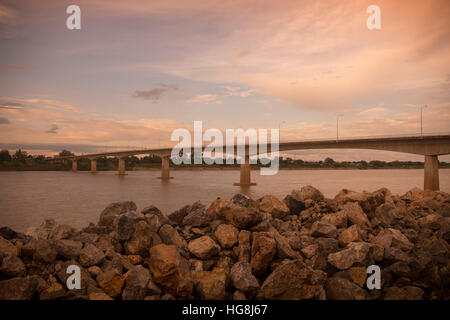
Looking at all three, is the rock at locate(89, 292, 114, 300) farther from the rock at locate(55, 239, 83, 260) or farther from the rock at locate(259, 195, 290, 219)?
the rock at locate(259, 195, 290, 219)

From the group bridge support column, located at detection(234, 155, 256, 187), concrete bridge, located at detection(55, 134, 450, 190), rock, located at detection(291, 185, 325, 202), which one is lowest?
bridge support column, located at detection(234, 155, 256, 187)

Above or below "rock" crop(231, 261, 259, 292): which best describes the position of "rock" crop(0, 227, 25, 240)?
above

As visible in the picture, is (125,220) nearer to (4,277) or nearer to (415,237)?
(4,277)

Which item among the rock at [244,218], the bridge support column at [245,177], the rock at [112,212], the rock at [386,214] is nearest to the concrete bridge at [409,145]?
the bridge support column at [245,177]

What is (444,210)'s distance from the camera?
1198cm

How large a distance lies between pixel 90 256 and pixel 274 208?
6045mm

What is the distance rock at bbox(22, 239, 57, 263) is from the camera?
6.00 meters

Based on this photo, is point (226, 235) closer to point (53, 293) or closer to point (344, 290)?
Answer: point (344, 290)

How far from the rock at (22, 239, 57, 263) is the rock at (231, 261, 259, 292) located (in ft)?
12.5

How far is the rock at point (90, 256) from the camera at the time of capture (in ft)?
20.8

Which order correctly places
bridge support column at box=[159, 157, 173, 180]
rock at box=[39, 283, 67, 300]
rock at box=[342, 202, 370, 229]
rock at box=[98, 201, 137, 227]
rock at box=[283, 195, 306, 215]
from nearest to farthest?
rock at box=[39, 283, 67, 300] < rock at box=[98, 201, 137, 227] < rock at box=[342, 202, 370, 229] < rock at box=[283, 195, 306, 215] < bridge support column at box=[159, 157, 173, 180]

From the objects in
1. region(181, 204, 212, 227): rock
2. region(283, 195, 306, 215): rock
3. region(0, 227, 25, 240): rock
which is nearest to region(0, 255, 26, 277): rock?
region(0, 227, 25, 240): rock

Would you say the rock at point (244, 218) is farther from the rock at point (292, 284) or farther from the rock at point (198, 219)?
the rock at point (292, 284)
